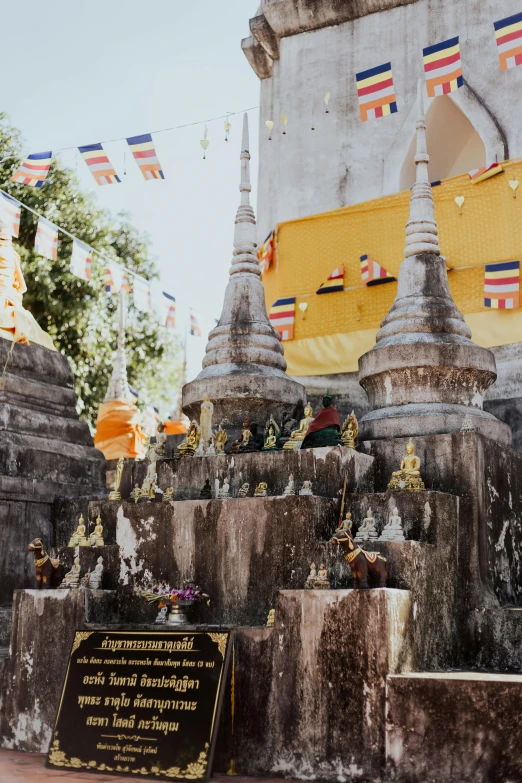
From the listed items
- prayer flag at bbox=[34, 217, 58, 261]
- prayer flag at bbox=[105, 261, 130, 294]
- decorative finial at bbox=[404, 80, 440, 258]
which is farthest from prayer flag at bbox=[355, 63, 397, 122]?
prayer flag at bbox=[105, 261, 130, 294]

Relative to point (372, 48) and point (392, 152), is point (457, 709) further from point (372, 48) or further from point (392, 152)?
point (372, 48)

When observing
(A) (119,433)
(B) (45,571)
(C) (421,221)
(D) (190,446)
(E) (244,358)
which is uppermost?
(C) (421,221)

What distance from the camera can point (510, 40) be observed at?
11586 mm

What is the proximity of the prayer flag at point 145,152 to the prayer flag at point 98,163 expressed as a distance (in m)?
0.39

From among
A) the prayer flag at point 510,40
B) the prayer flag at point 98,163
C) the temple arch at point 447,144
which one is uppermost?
the temple arch at point 447,144

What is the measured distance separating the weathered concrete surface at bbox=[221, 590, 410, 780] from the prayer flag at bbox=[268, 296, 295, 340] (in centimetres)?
682

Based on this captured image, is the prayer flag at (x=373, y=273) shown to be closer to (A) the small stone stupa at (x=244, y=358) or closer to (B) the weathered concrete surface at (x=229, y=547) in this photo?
(A) the small stone stupa at (x=244, y=358)

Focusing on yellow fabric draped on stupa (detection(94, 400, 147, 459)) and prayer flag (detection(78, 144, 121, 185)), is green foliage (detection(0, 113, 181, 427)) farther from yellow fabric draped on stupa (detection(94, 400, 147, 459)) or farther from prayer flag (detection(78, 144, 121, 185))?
prayer flag (detection(78, 144, 121, 185))

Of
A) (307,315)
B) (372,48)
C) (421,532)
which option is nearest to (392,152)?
(372,48)

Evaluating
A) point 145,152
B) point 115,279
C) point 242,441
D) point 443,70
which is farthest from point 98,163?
point 115,279

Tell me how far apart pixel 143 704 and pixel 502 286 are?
7.24 metres

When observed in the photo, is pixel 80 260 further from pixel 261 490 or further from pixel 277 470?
pixel 261 490

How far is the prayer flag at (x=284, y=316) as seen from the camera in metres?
13.6

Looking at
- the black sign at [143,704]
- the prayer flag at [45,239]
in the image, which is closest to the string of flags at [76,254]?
the prayer flag at [45,239]
